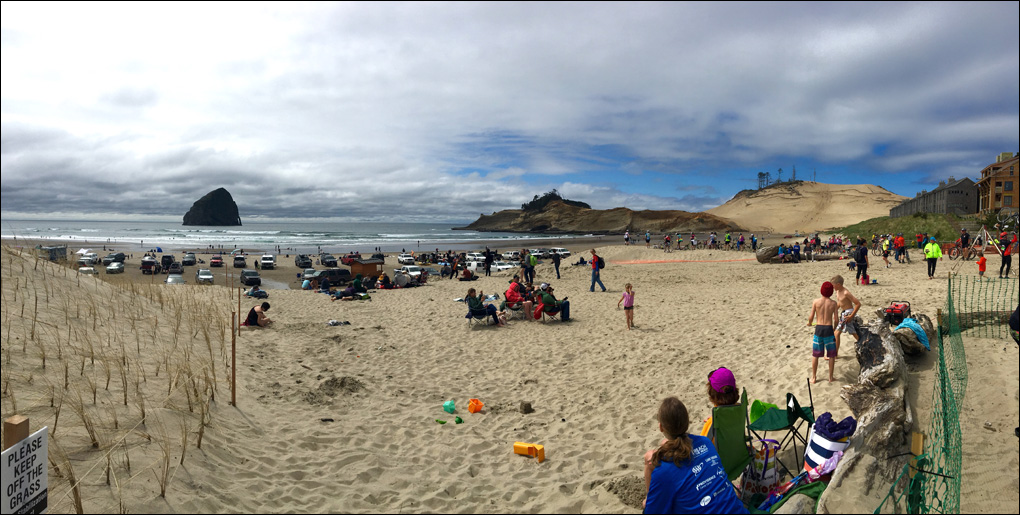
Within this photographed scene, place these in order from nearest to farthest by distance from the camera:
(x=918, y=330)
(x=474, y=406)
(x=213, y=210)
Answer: (x=918, y=330) → (x=474, y=406) → (x=213, y=210)

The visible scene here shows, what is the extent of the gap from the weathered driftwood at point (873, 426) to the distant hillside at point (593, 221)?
10133cm

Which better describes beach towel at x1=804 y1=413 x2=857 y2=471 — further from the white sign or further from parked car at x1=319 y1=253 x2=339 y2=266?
parked car at x1=319 y1=253 x2=339 y2=266

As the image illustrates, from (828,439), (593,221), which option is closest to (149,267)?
(828,439)

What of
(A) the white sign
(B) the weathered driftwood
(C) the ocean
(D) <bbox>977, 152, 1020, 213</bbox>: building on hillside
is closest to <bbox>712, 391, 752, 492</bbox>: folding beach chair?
(B) the weathered driftwood

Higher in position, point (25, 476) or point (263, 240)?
point (263, 240)

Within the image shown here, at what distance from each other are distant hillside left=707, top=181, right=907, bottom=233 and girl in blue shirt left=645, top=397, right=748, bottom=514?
115m

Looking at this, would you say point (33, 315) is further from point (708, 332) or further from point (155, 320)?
point (708, 332)

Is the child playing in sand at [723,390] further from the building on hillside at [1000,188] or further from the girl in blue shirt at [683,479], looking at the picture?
the building on hillside at [1000,188]

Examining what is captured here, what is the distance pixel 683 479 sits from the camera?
2979 millimetres

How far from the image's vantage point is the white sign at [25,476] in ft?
8.30

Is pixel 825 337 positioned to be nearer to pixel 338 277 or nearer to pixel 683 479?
pixel 683 479

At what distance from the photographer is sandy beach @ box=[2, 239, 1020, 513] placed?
164 inches

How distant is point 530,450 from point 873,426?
3.20 metres

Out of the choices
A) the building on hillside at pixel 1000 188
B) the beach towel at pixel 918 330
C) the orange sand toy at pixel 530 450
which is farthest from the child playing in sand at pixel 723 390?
the building on hillside at pixel 1000 188
